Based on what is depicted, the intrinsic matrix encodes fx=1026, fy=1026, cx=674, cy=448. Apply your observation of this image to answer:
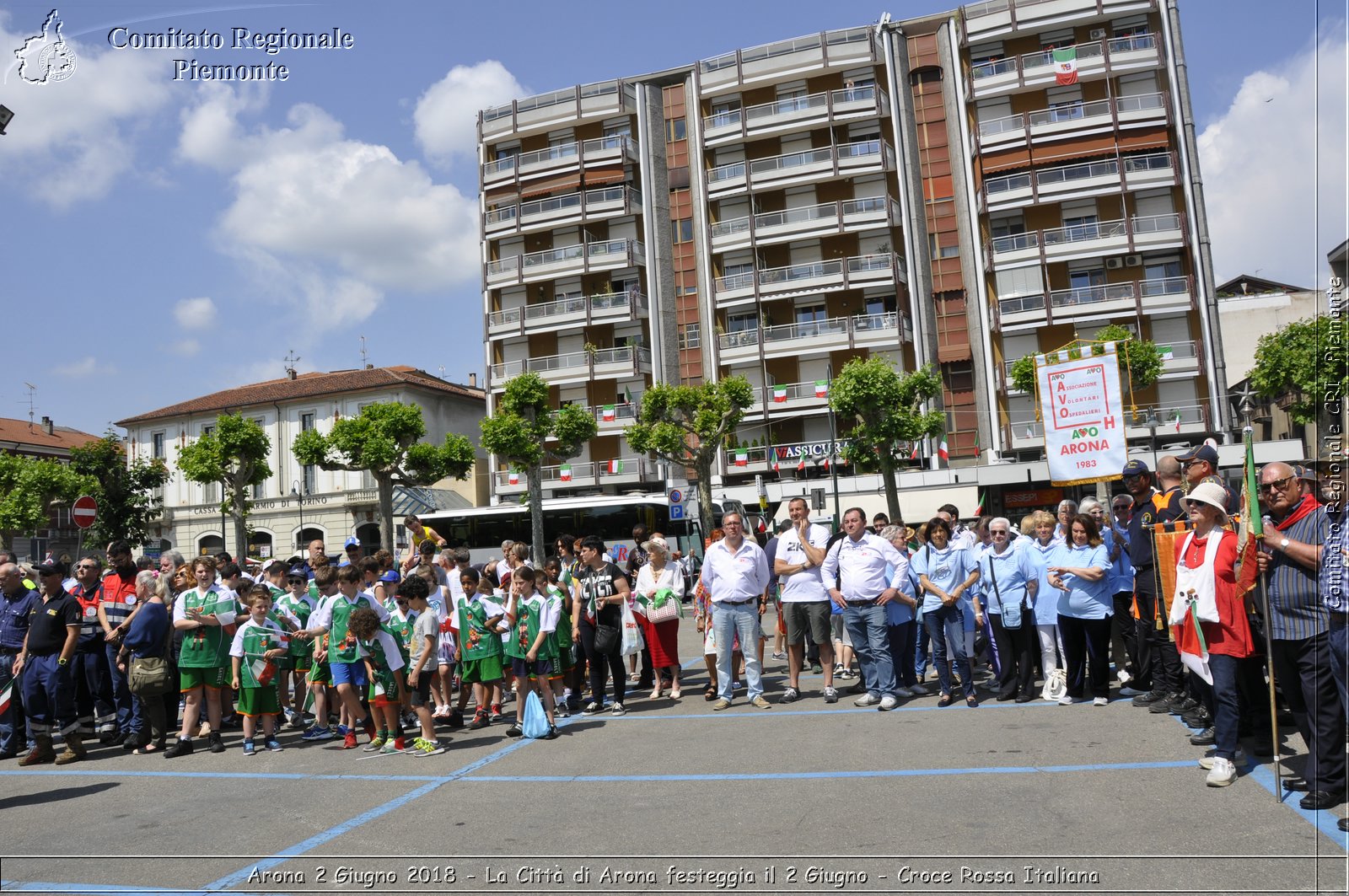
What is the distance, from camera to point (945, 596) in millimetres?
10297

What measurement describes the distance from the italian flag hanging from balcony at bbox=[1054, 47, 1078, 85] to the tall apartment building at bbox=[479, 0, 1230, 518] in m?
0.08

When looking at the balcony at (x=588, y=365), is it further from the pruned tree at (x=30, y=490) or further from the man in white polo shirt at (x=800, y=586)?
the man in white polo shirt at (x=800, y=586)

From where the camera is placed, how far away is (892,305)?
46.8m

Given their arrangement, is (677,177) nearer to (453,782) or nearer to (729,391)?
(729,391)

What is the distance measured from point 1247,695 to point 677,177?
153ft

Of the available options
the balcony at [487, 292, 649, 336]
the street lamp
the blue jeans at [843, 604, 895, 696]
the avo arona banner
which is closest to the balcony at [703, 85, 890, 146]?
the balcony at [487, 292, 649, 336]

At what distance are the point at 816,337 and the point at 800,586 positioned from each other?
36.4m

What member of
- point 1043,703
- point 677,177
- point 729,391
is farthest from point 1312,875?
point 677,177

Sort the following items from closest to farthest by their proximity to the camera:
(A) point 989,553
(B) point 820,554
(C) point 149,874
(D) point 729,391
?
1. (C) point 149,874
2. (A) point 989,553
3. (B) point 820,554
4. (D) point 729,391

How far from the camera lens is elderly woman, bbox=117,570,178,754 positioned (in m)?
10.1

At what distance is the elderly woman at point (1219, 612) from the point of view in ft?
21.5

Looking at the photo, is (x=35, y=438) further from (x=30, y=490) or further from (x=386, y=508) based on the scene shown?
(x=386, y=508)

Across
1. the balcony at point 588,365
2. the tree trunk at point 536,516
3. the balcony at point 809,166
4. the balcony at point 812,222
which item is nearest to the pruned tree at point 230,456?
the balcony at point 588,365

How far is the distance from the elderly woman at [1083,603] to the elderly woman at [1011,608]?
38 cm
